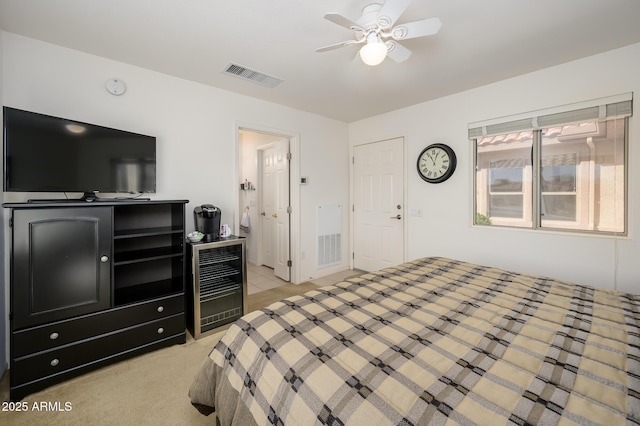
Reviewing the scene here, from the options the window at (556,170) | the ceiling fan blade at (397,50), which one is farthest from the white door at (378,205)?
the ceiling fan blade at (397,50)

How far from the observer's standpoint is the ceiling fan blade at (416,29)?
1.58m

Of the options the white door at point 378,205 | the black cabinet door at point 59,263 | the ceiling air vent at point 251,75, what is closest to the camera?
the black cabinet door at point 59,263

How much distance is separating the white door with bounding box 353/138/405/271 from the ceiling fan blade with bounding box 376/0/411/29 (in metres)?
2.30

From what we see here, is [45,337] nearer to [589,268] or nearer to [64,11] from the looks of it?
[64,11]

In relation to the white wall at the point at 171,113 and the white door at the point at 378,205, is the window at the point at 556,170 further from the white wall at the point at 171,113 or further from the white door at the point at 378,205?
the white wall at the point at 171,113

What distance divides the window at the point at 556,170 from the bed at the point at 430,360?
1256 mm

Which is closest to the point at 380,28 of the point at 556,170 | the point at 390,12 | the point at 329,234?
the point at 390,12

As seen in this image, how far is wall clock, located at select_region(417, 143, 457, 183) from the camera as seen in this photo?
10.7ft

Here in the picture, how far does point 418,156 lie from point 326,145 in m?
1.40

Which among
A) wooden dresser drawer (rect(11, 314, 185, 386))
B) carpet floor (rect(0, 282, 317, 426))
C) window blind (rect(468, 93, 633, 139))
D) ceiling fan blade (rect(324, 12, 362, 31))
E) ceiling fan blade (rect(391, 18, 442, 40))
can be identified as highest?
ceiling fan blade (rect(391, 18, 442, 40))

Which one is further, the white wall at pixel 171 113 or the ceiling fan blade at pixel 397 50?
the white wall at pixel 171 113

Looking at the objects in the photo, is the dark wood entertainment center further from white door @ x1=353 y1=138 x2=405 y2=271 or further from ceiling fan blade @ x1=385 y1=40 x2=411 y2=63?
white door @ x1=353 y1=138 x2=405 y2=271

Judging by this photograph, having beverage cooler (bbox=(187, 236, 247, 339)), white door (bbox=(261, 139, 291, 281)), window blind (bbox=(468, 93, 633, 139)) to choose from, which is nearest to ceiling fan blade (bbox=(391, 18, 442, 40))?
window blind (bbox=(468, 93, 633, 139))

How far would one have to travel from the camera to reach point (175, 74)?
105 inches
